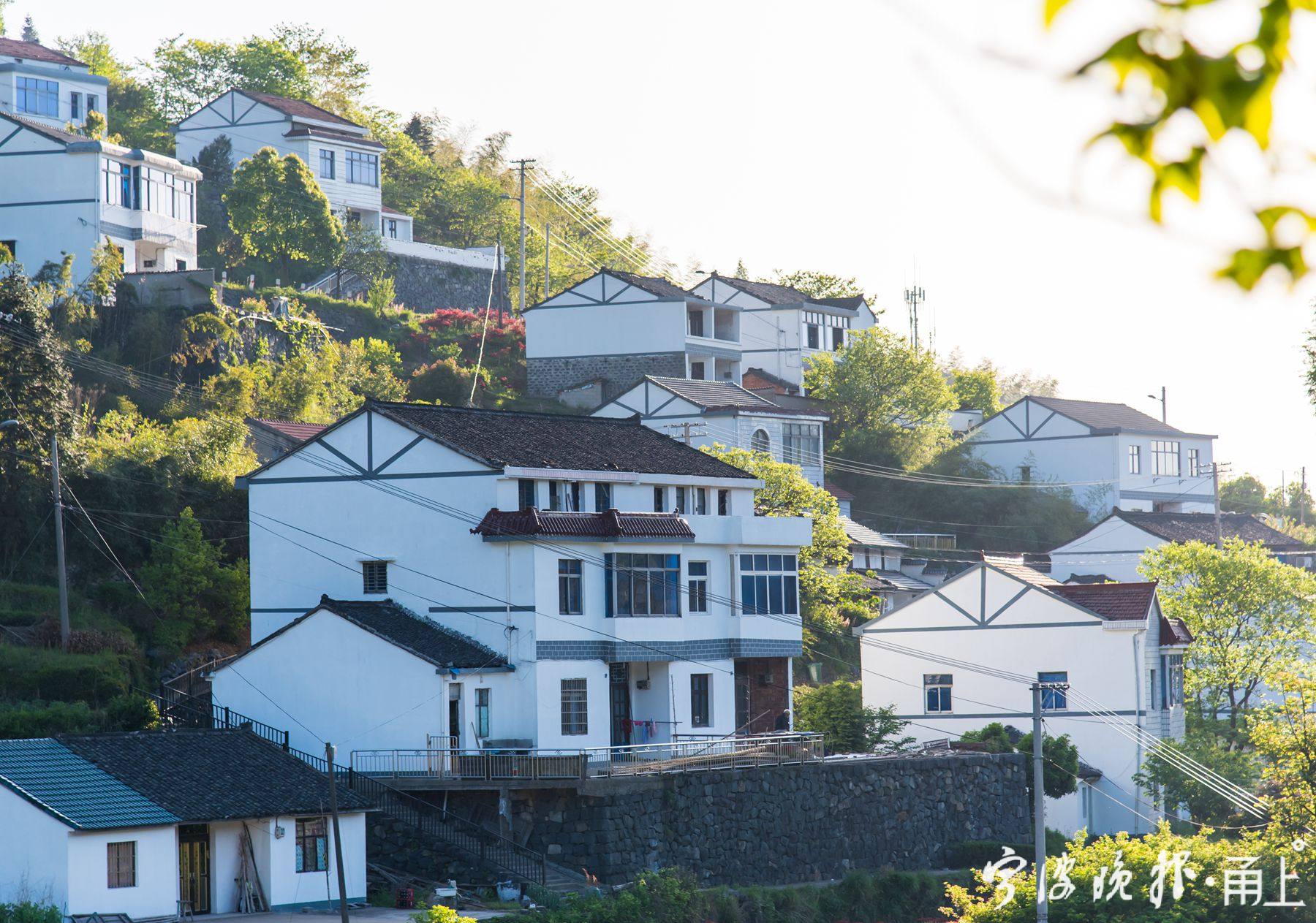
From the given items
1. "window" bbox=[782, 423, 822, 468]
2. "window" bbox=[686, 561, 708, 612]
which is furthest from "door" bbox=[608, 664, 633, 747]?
"window" bbox=[782, 423, 822, 468]

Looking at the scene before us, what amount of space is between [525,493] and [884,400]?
39.2 m

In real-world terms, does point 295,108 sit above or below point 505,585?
above

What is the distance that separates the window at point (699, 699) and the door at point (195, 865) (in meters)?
13.9

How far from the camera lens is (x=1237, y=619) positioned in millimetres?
52750

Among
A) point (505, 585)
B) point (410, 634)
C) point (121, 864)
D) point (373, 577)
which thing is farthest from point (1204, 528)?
point (121, 864)

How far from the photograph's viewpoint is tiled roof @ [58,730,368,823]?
3158cm

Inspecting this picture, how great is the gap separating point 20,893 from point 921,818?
72.1ft

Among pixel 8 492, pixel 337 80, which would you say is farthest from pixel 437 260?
pixel 8 492

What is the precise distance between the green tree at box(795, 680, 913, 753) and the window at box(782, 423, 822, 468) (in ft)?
67.4

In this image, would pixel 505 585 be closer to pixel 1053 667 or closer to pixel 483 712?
pixel 483 712

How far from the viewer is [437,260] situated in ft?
274

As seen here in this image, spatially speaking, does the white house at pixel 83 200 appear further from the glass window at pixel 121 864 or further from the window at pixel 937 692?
the glass window at pixel 121 864

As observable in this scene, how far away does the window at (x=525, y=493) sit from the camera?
3997cm

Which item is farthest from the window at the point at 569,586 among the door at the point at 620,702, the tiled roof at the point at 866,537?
the tiled roof at the point at 866,537
